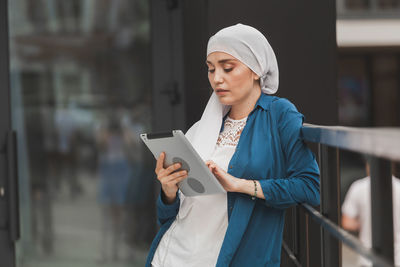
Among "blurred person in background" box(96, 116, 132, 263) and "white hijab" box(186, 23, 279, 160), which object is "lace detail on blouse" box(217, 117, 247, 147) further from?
"blurred person in background" box(96, 116, 132, 263)

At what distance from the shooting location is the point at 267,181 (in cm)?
169

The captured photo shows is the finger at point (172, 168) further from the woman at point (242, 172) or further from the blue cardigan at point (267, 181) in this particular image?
the blue cardigan at point (267, 181)

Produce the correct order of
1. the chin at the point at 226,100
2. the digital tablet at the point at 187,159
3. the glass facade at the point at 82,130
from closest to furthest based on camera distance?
the digital tablet at the point at 187,159
the chin at the point at 226,100
the glass facade at the point at 82,130

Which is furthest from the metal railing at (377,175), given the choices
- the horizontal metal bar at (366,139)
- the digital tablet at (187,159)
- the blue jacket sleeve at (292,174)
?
the digital tablet at (187,159)

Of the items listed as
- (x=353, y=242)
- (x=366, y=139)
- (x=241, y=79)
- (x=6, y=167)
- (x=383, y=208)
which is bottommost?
(x=6, y=167)

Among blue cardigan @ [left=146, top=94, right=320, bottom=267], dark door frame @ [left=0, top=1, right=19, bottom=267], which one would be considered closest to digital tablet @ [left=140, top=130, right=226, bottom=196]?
blue cardigan @ [left=146, top=94, right=320, bottom=267]

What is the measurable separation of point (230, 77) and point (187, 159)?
0.33 m

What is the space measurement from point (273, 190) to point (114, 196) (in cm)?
223

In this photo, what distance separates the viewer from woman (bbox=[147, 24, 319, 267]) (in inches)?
66.8

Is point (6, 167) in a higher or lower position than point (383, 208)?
lower

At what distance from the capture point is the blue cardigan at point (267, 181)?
5.55ft

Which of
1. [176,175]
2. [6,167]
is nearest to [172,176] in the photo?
[176,175]

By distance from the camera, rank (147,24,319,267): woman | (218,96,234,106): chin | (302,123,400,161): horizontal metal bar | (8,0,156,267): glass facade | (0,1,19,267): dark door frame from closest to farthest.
Answer: (302,123,400,161): horizontal metal bar → (147,24,319,267): woman → (218,96,234,106): chin → (0,1,19,267): dark door frame → (8,0,156,267): glass facade

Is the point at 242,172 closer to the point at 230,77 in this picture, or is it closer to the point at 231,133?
the point at 231,133
